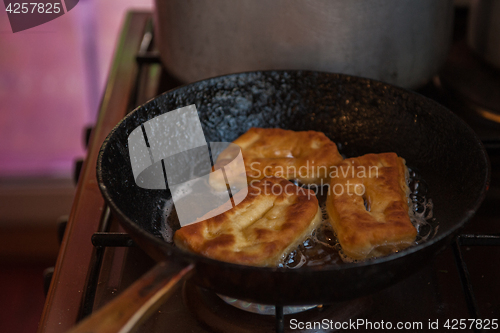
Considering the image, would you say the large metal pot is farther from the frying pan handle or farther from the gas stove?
the frying pan handle

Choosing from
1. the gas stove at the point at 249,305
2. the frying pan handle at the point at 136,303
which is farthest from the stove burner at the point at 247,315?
the frying pan handle at the point at 136,303

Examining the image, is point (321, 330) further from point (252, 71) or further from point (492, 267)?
point (252, 71)

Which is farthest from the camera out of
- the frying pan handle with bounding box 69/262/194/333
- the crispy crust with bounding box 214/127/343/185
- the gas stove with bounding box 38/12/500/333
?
the crispy crust with bounding box 214/127/343/185

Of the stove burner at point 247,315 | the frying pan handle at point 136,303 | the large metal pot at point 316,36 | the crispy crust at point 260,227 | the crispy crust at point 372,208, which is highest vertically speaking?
the large metal pot at point 316,36

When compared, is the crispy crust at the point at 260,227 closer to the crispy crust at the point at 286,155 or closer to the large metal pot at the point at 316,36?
the crispy crust at the point at 286,155

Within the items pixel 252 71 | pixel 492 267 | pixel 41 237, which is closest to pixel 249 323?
pixel 492 267

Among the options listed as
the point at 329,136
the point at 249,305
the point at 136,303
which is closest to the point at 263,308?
the point at 249,305

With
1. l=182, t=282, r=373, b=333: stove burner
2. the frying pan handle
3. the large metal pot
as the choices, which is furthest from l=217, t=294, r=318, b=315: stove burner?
the large metal pot
